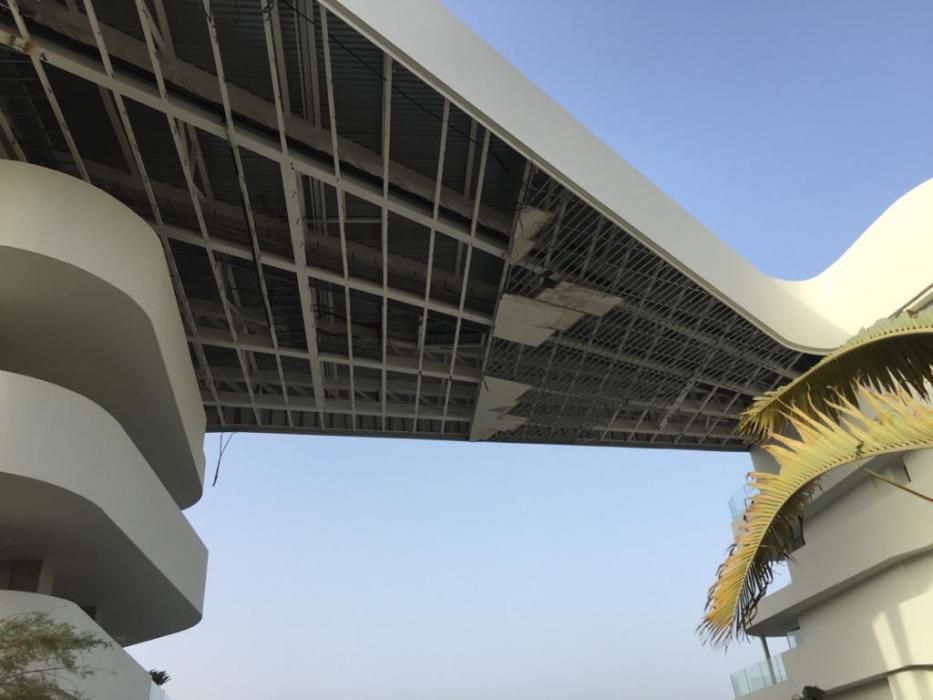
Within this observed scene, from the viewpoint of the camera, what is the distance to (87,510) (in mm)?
12266

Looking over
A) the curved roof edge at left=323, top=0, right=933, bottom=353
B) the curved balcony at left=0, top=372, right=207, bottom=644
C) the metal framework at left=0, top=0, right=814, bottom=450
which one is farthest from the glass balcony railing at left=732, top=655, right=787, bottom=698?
the curved balcony at left=0, top=372, right=207, bottom=644

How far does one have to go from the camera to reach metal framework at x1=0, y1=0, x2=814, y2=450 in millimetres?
12812

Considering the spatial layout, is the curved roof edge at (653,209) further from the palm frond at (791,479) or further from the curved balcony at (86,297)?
the palm frond at (791,479)

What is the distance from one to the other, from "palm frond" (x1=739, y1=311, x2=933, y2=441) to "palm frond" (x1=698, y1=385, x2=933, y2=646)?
0.55 feet

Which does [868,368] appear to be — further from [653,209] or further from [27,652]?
[653,209]

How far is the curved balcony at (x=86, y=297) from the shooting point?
12.1 metres

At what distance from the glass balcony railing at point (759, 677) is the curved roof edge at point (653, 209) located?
33.9 ft

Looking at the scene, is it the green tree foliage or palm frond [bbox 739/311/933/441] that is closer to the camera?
palm frond [bbox 739/311/933/441]

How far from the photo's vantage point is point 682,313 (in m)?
18.9

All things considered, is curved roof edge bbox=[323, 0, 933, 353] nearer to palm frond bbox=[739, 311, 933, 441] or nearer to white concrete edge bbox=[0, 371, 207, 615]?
white concrete edge bbox=[0, 371, 207, 615]

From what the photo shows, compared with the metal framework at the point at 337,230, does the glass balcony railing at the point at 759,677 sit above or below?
below

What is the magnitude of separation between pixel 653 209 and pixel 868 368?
1014 cm

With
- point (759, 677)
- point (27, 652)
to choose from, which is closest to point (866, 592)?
point (759, 677)

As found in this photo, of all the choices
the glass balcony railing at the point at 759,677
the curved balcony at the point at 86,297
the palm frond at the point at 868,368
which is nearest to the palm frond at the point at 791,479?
the palm frond at the point at 868,368
